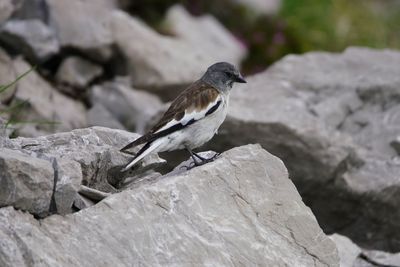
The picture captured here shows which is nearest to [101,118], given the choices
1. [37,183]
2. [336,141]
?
[336,141]

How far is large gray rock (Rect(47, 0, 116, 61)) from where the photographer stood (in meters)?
12.8

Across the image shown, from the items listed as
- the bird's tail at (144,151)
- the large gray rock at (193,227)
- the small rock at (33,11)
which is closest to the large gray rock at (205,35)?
the small rock at (33,11)

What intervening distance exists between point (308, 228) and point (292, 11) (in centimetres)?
1185

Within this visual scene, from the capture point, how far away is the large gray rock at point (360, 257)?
8359mm

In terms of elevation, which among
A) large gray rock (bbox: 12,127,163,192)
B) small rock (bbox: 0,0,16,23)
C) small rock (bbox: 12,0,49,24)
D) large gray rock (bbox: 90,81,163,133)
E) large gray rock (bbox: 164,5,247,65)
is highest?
large gray rock (bbox: 164,5,247,65)

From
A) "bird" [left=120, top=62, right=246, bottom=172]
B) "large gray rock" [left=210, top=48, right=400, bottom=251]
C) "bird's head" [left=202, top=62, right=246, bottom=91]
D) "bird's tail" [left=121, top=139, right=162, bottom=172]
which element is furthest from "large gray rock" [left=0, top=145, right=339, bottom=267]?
"large gray rock" [left=210, top=48, right=400, bottom=251]

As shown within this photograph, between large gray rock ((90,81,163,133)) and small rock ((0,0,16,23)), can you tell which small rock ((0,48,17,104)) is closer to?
small rock ((0,0,16,23))

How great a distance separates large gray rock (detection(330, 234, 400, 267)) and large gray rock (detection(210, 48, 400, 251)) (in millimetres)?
1113

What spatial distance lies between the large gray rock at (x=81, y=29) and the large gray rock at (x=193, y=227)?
19.9 feet

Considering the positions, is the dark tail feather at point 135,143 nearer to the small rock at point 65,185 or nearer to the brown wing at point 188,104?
the brown wing at point 188,104

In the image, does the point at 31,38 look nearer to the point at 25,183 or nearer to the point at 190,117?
the point at 190,117

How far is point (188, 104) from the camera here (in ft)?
25.6

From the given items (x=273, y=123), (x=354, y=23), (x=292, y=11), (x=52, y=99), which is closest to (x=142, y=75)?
(x=52, y=99)

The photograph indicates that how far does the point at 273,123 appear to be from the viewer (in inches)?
387
